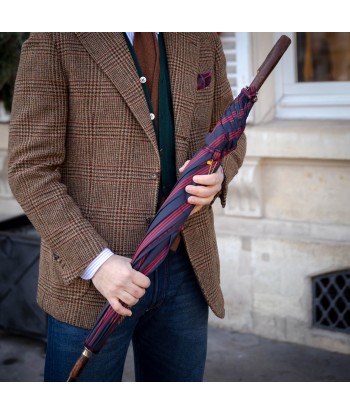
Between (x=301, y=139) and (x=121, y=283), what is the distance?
2.23 metres

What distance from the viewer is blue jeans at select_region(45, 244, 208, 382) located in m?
1.93

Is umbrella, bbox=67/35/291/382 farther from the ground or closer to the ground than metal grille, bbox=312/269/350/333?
farther from the ground

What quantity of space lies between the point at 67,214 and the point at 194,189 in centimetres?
34

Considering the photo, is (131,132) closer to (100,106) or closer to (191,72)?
(100,106)

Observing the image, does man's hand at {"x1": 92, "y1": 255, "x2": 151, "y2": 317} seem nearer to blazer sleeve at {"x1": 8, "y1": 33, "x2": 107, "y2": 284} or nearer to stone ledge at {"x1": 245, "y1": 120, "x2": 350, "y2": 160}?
blazer sleeve at {"x1": 8, "y1": 33, "x2": 107, "y2": 284}

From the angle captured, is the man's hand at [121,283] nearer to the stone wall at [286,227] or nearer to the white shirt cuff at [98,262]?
the white shirt cuff at [98,262]

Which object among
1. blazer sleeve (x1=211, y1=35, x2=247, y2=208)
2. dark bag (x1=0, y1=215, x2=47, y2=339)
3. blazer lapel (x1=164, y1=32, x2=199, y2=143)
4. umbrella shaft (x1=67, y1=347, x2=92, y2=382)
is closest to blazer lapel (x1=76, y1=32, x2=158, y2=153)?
blazer lapel (x1=164, y1=32, x2=199, y2=143)

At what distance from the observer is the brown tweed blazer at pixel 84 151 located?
71.9 inches

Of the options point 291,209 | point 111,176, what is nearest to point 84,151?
point 111,176

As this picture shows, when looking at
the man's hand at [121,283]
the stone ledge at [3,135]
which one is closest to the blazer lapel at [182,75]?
the man's hand at [121,283]

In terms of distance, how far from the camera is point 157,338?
2.07m

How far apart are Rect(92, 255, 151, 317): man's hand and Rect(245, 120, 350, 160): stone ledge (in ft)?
7.03

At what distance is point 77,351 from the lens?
1927mm

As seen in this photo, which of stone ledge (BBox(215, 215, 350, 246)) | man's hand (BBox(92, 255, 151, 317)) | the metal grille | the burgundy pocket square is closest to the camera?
man's hand (BBox(92, 255, 151, 317))
